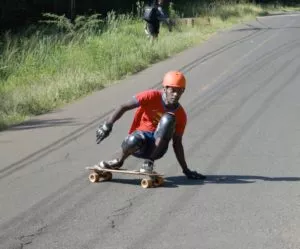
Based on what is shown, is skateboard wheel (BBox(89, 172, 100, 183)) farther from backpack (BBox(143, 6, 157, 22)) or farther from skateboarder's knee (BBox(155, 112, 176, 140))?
backpack (BBox(143, 6, 157, 22))

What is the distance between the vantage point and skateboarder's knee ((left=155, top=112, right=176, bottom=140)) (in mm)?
7203

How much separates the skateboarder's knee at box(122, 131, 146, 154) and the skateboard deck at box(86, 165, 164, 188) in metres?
0.23

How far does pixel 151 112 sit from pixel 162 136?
33cm

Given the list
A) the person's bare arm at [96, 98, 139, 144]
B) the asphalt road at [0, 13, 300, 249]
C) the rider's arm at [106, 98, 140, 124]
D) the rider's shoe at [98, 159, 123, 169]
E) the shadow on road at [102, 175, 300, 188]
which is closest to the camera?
the asphalt road at [0, 13, 300, 249]

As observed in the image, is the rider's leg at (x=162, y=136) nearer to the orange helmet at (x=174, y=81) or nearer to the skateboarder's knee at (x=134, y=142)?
the skateboarder's knee at (x=134, y=142)

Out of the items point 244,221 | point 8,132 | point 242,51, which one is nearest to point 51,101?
point 8,132

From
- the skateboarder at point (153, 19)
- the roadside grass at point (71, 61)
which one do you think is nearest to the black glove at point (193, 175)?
the roadside grass at point (71, 61)

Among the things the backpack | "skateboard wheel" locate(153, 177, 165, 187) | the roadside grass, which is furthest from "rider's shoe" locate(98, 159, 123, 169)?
the backpack

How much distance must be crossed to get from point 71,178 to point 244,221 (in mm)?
2463

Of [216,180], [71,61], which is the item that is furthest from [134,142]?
[71,61]

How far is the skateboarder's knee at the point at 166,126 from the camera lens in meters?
7.20

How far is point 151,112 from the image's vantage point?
7473mm

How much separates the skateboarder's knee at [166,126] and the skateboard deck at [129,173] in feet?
1.33

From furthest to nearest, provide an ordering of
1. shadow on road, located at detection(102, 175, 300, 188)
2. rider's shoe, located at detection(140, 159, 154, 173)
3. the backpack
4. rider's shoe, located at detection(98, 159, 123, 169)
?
the backpack, rider's shoe, located at detection(98, 159, 123, 169), shadow on road, located at detection(102, 175, 300, 188), rider's shoe, located at detection(140, 159, 154, 173)
